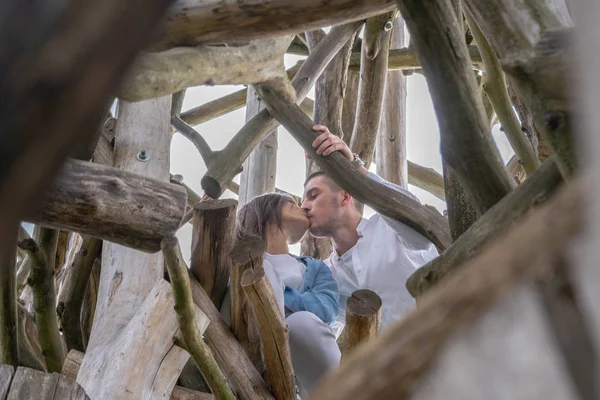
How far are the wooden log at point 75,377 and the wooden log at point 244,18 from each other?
1098mm

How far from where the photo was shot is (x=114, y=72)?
46cm

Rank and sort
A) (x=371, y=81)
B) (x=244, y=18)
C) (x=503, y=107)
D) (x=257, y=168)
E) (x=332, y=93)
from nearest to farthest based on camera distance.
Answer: (x=244, y=18), (x=503, y=107), (x=371, y=81), (x=332, y=93), (x=257, y=168)

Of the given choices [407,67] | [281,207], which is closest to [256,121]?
[281,207]

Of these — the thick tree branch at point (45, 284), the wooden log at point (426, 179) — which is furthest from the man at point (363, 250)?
the wooden log at point (426, 179)

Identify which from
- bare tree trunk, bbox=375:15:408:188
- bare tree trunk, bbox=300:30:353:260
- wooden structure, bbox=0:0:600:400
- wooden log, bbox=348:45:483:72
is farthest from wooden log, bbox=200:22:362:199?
bare tree trunk, bbox=375:15:408:188

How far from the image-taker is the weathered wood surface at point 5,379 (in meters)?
1.68

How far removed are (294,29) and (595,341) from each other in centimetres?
135

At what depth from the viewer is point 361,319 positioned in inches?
84.3

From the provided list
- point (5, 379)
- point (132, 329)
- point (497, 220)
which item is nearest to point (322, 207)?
point (132, 329)

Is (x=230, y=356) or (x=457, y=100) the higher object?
(x=457, y=100)

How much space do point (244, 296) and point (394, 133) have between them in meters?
2.39

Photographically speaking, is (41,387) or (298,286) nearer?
(41,387)

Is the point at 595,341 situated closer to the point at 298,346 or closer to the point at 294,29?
the point at 294,29

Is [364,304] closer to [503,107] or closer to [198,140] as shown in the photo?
[503,107]
